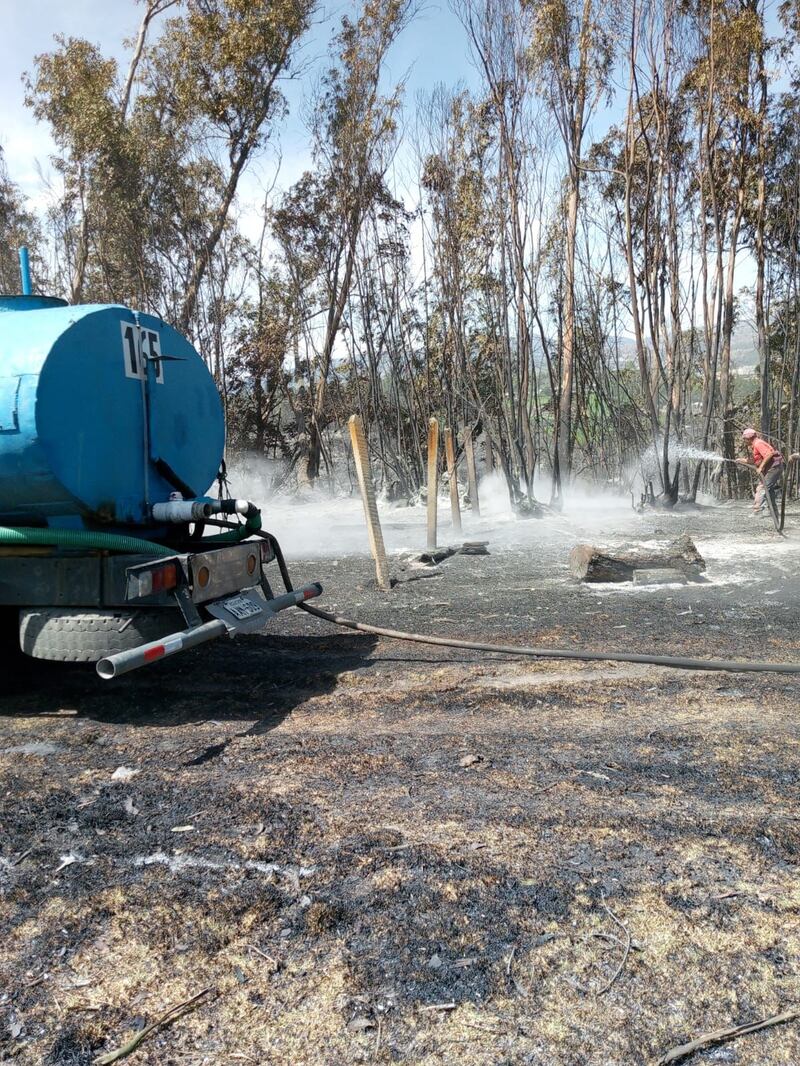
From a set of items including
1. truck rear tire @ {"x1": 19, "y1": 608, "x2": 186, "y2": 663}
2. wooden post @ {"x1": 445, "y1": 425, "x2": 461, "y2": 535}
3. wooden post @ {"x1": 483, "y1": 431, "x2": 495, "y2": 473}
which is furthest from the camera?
wooden post @ {"x1": 483, "y1": 431, "x2": 495, "y2": 473}

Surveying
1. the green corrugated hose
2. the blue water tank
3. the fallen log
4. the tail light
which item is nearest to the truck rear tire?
the tail light

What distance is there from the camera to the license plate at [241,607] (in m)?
4.37

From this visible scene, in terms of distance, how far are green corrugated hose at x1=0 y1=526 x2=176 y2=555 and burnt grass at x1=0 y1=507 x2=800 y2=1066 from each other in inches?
35.9

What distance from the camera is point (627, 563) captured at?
768cm

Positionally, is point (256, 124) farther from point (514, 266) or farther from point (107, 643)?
point (107, 643)

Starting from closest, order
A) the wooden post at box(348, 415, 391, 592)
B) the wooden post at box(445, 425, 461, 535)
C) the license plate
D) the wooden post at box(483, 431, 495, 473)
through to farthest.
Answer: the license plate → the wooden post at box(348, 415, 391, 592) → the wooden post at box(445, 425, 461, 535) → the wooden post at box(483, 431, 495, 473)

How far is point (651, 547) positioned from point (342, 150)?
532 inches

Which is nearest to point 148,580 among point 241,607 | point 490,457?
point 241,607

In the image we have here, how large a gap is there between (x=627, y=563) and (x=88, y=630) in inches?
209

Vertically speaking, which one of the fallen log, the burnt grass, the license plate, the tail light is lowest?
the burnt grass

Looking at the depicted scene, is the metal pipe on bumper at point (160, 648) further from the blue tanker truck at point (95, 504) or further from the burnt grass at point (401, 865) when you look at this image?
the burnt grass at point (401, 865)

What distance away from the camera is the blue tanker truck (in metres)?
3.77

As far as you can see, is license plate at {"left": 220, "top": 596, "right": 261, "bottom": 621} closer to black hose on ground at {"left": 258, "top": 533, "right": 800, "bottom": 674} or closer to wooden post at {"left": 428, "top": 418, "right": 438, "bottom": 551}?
black hose on ground at {"left": 258, "top": 533, "right": 800, "bottom": 674}

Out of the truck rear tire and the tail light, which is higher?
the tail light
